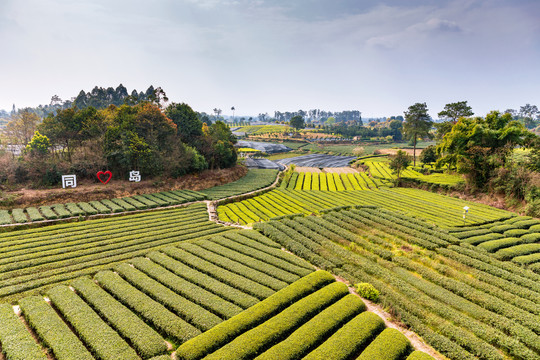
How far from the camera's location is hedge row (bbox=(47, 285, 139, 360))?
11734 millimetres

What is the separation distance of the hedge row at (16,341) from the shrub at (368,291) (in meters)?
16.6

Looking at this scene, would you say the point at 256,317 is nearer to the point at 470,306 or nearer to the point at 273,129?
the point at 470,306

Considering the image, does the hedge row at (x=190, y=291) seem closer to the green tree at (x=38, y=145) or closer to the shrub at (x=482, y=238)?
the shrub at (x=482, y=238)

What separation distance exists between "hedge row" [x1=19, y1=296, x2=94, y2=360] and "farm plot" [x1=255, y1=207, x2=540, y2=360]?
1289 centimetres

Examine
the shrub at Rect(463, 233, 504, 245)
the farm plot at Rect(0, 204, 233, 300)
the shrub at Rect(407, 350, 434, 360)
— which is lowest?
the shrub at Rect(407, 350, 434, 360)

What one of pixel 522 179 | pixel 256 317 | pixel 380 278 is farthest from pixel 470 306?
pixel 522 179

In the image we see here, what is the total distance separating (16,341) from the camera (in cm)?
1220

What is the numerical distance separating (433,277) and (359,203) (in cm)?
1985

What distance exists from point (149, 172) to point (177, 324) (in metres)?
37.7

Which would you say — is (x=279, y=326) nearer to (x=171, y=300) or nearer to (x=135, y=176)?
(x=171, y=300)

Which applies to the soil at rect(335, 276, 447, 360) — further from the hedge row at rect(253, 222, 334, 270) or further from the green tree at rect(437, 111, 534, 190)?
the green tree at rect(437, 111, 534, 190)

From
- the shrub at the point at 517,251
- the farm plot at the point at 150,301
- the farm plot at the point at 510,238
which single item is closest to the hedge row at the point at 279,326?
the farm plot at the point at 150,301

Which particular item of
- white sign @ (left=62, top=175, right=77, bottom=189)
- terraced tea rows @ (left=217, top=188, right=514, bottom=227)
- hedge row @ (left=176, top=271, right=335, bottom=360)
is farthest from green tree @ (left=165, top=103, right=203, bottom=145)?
hedge row @ (left=176, top=271, right=335, bottom=360)

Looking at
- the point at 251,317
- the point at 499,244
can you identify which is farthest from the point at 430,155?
the point at 251,317
